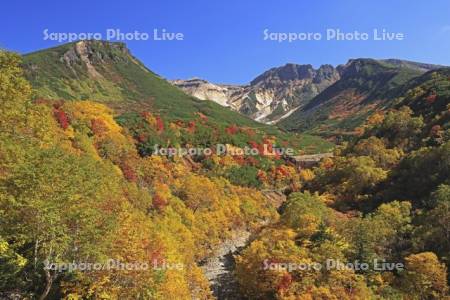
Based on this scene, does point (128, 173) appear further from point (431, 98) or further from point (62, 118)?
point (431, 98)

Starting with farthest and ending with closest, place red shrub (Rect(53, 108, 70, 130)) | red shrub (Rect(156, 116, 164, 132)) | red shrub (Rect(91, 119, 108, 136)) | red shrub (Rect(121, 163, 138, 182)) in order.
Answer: red shrub (Rect(156, 116, 164, 132)) < red shrub (Rect(91, 119, 108, 136)) < red shrub (Rect(53, 108, 70, 130)) < red shrub (Rect(121, 163, 138, 182))

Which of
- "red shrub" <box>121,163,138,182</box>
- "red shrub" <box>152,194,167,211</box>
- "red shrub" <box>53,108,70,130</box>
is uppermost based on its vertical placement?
"red shrub" <box>53,108,70,130</box>

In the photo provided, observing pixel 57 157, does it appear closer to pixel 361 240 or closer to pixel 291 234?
pixel 291 234

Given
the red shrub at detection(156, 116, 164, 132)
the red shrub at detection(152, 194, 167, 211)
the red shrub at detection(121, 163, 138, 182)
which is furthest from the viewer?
the red shrub at detection(156, 116, 164, 132)

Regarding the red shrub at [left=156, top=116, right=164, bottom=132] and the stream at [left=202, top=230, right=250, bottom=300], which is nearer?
the stream at [left=202, top=230, right=250, bottom=300]

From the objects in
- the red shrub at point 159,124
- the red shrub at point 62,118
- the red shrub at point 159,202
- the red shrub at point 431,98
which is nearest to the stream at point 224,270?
the red shrub at point 159,202

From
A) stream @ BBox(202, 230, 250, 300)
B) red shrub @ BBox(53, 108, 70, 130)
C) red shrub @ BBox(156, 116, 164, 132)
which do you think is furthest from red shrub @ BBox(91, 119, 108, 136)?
red shrub @ BBox(156, 116, 164, 132)

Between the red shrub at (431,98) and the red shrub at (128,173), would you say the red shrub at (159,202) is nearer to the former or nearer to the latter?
the red shrub at (128,173)

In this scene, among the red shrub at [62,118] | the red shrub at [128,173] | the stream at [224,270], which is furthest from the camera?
the red shrub at [62,118]

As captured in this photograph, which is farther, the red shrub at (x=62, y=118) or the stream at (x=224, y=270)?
the red shrub at (x=62, y=118)

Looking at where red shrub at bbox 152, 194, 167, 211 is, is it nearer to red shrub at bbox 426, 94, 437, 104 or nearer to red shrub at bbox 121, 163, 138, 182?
red shrub at bbox 121, 163, 138, 182

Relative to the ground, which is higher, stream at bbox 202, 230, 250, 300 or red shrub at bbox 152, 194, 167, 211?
red shrub at bbox 152, 194, 167, 211
